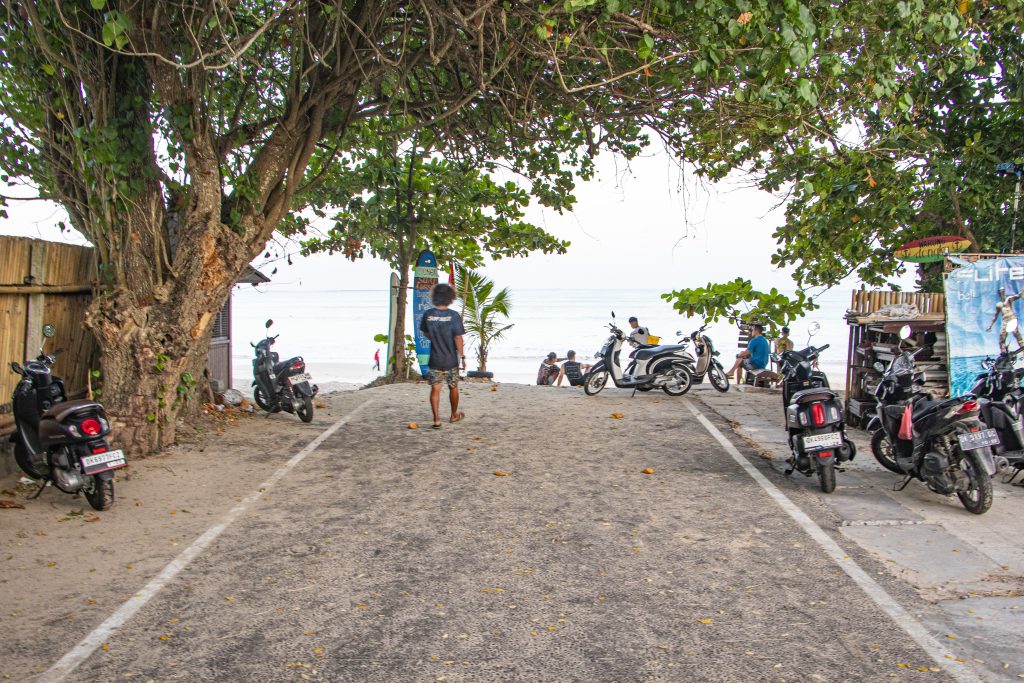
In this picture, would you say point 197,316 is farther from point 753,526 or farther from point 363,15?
point 753,526

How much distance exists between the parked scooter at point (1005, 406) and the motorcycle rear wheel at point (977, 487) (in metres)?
0.76

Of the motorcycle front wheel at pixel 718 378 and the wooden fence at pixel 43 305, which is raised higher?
the wooden fence at pixel 43 305

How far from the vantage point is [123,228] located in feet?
28.8

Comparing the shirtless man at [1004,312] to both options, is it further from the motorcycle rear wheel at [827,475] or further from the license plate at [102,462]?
the license plate at [102,462]

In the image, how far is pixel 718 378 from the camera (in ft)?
51.0

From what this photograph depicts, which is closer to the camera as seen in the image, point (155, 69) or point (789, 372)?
point (155, 69)

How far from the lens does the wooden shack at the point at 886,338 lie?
10.1 m

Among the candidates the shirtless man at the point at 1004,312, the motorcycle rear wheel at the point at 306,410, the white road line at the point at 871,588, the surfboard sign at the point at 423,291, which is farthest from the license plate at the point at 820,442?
the surfboard sign at the point at 423,291

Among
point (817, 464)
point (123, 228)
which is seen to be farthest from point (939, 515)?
point (123, 228)

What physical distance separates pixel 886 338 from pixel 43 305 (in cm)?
1029

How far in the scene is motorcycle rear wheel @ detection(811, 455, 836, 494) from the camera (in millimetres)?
7312

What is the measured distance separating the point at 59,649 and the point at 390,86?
31.5 ft

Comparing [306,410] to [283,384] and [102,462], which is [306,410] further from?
[102,462]

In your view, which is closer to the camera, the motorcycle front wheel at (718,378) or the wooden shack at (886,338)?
the wooden shack at (886,338)
